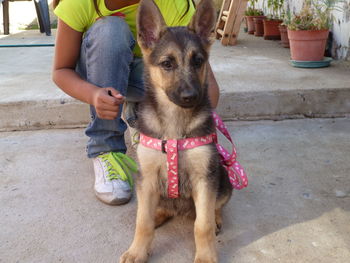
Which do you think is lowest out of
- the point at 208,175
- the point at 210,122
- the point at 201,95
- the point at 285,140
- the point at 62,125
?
the point at 62,125

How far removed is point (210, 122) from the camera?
2268mm

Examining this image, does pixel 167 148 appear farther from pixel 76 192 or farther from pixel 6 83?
pixel 6 83

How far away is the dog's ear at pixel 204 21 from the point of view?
226 centimetres

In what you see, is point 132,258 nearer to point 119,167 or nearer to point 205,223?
point 205,223

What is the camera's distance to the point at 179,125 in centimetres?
223

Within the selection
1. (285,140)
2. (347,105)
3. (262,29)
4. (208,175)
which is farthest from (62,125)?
(262,29)

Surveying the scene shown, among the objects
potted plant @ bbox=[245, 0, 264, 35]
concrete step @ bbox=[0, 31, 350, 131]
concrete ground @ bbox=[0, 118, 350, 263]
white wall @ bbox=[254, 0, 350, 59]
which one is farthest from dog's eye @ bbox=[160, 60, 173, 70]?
potted plant @ bbox=[245, 0, 264, 35]

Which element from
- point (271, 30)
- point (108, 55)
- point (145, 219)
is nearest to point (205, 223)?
point (145, 219)

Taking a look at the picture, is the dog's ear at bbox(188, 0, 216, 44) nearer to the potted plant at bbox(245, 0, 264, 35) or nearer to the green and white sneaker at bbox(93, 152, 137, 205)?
the green and white sneaker at bbox(93, 152, 137, 205)

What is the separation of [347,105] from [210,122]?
2330 mm

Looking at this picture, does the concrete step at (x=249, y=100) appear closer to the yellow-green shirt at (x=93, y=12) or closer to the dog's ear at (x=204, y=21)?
the yellow-green shirt at (x=93, y=12)

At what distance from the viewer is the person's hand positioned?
86.9 inches

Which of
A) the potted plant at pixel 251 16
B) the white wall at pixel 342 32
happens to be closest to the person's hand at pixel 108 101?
the white wall at pixel 342 32

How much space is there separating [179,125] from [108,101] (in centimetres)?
40
